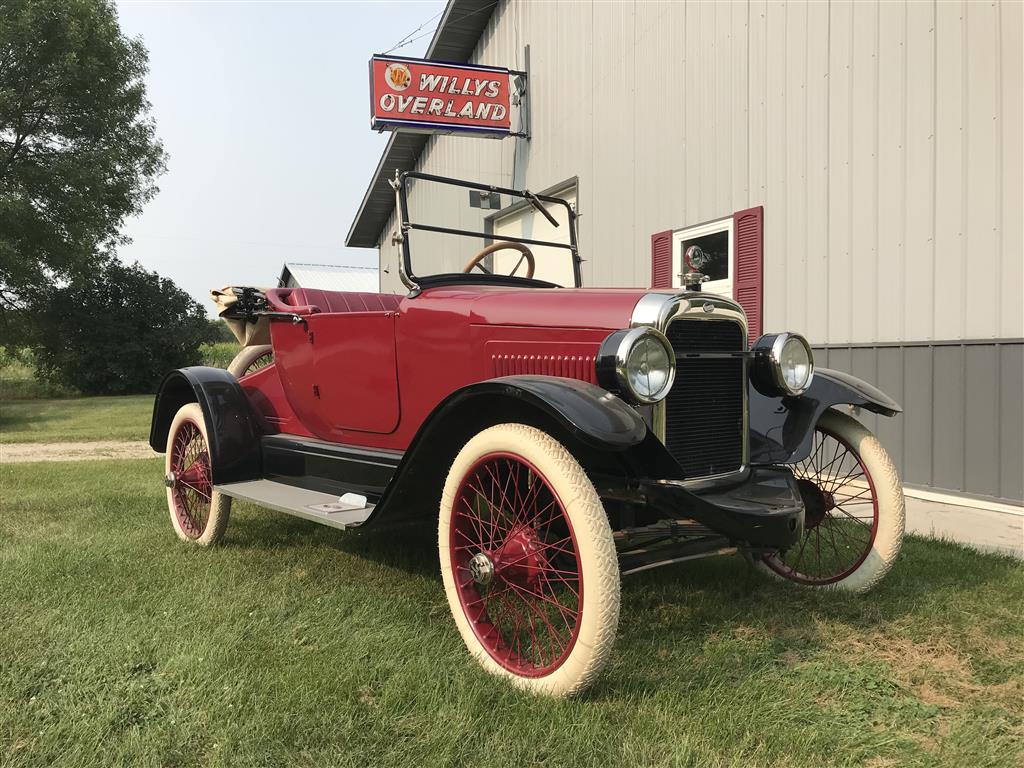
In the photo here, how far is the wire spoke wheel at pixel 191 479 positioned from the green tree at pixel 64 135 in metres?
13.8

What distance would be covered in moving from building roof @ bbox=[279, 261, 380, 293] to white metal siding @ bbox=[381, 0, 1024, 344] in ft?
58.1

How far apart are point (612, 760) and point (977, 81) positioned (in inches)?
199

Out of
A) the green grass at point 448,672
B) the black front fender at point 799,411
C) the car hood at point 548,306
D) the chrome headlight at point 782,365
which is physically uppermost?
the car hood at point 548,306

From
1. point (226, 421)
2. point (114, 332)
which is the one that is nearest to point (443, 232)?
point (226, 421)

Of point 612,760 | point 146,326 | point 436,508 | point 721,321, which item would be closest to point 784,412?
point 721,321

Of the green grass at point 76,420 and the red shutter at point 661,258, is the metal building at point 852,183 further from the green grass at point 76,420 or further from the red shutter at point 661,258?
the green grass at point 76,420

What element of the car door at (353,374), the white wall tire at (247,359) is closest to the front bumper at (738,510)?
the car door at (353,374)

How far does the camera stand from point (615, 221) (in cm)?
819

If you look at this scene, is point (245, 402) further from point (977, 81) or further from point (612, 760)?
point (977, 81)

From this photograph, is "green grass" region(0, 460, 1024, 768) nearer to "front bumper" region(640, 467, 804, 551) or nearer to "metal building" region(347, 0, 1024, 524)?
"front bumper" region(640, 467, 804, 551)

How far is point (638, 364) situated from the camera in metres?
2.42

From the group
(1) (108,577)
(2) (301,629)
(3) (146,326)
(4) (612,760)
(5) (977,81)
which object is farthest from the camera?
(3) (146,326)

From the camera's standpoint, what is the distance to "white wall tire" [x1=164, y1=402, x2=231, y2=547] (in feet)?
13.1

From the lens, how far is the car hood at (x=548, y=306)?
105 inches
